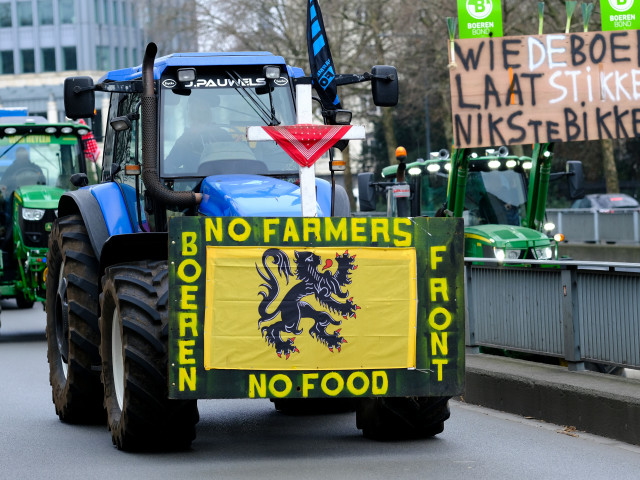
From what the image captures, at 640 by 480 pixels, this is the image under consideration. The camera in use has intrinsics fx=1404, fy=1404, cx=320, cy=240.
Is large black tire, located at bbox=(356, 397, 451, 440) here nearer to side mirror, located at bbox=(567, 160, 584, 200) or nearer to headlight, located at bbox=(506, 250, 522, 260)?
headlight, located at bbox=(506, 250, 522, 260)

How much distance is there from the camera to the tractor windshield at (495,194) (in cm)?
1756

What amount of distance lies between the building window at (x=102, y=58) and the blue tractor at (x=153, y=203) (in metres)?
87.9

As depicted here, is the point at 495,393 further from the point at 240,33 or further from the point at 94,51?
the point at 94,51

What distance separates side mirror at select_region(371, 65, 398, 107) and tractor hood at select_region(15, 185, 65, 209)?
34.3 feet

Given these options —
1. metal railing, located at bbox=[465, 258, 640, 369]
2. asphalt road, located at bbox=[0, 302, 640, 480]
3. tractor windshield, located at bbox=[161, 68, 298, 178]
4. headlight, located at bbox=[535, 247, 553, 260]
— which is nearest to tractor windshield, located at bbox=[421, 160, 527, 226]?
headlight, located at bbox=[535, 247, 553, 260]

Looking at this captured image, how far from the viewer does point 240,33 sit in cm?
5325

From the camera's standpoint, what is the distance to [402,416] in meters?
8.87

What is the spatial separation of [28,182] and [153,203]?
1138 cm

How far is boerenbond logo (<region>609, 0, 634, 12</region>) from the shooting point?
502 inches

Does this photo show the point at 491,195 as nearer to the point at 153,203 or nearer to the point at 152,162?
the point at 153,203

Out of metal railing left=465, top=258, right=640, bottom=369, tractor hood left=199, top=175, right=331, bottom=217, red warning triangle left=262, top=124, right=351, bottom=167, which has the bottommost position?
metal railing left=465, top=258, right=640, bottom=369

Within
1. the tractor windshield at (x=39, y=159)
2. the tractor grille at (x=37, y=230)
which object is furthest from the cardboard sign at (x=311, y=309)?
the tractor windshield at (x=39, y=159)

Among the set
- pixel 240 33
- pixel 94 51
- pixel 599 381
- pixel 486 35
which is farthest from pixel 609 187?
pixel 94 51

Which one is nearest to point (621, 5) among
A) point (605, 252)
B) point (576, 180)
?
point (576, 180)
